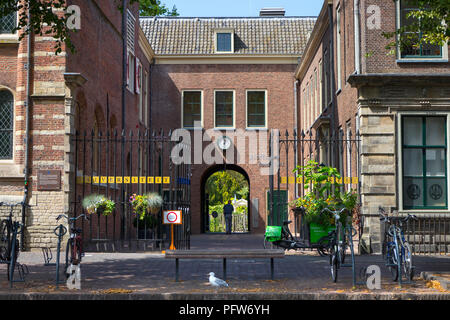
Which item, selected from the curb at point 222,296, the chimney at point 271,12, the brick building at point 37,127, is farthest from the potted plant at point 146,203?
the chimney at point 271,12

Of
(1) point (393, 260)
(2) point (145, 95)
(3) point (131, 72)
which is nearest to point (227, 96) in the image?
(2) point (145, 95)

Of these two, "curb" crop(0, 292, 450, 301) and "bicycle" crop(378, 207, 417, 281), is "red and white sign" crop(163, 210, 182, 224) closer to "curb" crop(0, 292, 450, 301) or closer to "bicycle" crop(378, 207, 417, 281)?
"bicycle" crop(378, 207, 417, 281)

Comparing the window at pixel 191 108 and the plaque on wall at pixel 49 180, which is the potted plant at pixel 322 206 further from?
the window at pixel 191 108

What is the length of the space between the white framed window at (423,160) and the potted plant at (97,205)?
8.04 meters

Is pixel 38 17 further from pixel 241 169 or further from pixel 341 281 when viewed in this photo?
pixel 241 169

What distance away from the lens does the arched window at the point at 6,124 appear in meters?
17.4

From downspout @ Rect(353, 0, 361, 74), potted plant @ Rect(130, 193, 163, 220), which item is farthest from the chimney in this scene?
potted plant @ Rect(130, 193, 163, 220)

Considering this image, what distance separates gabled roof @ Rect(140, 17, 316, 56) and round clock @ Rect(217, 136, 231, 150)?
481cm

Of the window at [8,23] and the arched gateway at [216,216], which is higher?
the window at [8,23]

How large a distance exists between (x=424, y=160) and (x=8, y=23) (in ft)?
40.1

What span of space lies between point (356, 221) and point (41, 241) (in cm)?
849

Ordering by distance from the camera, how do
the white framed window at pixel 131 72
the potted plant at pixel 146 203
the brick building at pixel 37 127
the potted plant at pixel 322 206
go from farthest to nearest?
the white framed window at pixel 131 72 → the potted plant at pixel 146 203 → the brick building at pixel 37 127 → the potted plant at pixel 322 206

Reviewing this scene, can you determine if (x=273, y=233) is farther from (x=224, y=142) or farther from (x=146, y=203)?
(x=224, y=142)
